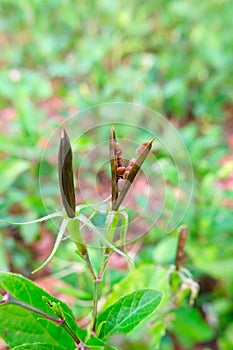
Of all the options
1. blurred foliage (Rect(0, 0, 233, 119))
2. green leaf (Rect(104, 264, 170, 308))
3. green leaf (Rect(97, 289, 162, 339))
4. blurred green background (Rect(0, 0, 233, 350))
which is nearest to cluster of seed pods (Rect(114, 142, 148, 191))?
green leaf (Rect(97, 289, 162, 339))

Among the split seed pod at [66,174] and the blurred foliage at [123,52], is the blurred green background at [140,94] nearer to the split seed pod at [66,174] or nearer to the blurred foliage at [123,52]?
the blurred foliage at [123,52]

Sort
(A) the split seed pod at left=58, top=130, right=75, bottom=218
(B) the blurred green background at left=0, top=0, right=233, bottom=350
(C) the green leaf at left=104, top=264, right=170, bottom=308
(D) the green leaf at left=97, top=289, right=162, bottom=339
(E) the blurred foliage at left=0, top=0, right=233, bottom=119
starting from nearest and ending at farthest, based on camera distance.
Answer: (A) the split seed pod at left=58, top=130, right=75, bottom=218 < (D) the green leaf at left=97, top=289, right=162, bottom=339 < (C) the green leaf at left=104, top=264, right=170, bottom=308 < (B) the blurred green background at left=0, top=0, right=233, bottom=350 < (E) the blurred foliage at left=0, top=0, right=233, bottom=119

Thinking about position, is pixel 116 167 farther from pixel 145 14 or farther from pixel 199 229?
pixel 145 14

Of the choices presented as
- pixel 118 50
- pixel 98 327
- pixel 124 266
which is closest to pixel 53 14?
pixel 118 50

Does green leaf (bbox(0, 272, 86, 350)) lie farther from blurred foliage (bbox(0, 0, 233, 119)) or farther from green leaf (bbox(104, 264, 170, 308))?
blurred foliage (bbox(0, 0, 233, 119))

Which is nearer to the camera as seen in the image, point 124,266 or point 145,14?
point 124,266

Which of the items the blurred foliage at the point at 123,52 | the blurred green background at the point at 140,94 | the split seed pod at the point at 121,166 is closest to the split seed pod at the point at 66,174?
the split seed pod at the point at 121,166
